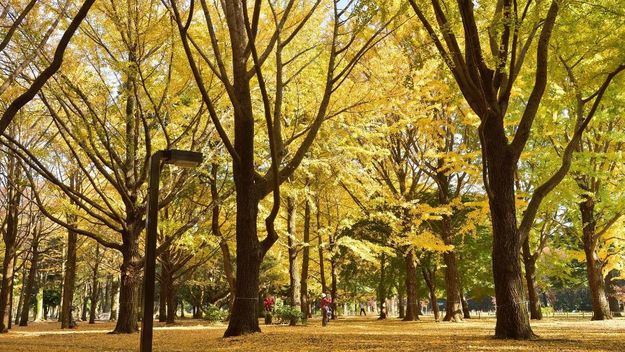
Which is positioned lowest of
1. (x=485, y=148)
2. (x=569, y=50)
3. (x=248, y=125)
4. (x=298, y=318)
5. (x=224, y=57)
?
(x=298, y=318)

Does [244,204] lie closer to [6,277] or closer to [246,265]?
[246,265]

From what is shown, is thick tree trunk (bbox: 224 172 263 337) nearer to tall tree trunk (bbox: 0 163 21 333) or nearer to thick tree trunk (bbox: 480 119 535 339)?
thick tree trunk (bbox: 480 119 535 339)

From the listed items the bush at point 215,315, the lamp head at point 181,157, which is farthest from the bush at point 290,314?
the lamp head at point 181,157

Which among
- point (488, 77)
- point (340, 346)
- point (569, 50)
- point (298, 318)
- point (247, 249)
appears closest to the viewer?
point (340, 346)

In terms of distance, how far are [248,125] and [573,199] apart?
13.1 metres

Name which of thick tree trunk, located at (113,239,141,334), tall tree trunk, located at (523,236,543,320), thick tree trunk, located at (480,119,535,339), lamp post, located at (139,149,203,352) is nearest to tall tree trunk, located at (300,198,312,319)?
thick tree trunk, located at (113,239,141,334)

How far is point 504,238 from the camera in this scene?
8.81 meters

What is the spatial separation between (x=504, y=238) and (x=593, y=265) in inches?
530

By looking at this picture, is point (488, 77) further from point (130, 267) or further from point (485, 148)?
point (130, 267)

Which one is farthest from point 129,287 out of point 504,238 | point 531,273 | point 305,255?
point 531,273

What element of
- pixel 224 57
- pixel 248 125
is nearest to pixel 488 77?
pixel 248 125

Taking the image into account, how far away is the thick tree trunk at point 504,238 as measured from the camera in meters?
8.52

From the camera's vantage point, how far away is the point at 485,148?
30.9 ft

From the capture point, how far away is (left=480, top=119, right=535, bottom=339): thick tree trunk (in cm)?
852
